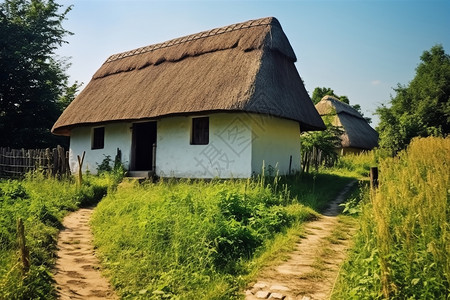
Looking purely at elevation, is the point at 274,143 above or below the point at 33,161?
above

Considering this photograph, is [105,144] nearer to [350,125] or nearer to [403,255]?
[403,255]

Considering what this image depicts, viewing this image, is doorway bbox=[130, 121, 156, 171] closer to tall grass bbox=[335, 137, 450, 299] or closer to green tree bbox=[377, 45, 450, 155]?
tall grass bbox=[335, 137, 450, 299]

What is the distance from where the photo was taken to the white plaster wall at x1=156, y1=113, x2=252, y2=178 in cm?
945

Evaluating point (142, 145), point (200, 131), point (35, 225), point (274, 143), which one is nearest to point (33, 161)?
point (142, 145)

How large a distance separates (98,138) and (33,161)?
258cm

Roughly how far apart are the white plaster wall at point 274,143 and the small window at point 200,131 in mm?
1511

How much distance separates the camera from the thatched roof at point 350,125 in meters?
20.9

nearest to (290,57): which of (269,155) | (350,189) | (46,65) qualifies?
(269,155)

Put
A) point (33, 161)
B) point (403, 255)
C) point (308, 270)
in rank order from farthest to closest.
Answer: point (33, 161)
point (308, 270)
point (403, 255)

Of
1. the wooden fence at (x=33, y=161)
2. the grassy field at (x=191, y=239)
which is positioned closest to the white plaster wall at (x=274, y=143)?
the grassy field at (x=191, y=239)

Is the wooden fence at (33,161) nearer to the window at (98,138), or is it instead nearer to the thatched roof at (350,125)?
the window at (98,138)

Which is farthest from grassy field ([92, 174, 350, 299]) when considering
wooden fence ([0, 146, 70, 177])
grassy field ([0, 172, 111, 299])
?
wooden fence ([0, 146, 70, 177])

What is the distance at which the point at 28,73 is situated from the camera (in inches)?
750

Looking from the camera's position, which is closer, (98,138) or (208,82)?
(208,82)
